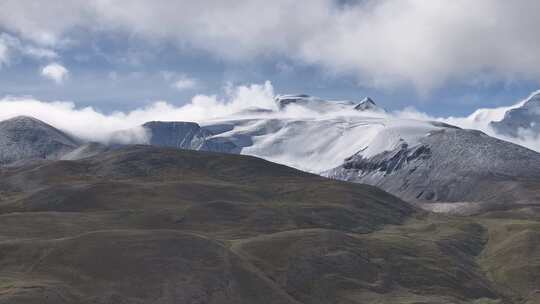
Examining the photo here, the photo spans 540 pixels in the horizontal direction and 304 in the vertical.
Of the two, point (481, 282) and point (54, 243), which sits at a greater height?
point (54, 243)

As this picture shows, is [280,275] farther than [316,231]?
No

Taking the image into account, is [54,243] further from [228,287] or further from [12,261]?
[228,287]

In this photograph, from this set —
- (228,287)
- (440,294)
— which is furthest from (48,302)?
(440,294)

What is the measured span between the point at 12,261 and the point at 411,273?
93704mm

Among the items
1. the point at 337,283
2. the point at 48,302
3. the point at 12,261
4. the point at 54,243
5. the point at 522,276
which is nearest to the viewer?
the point at 48,302

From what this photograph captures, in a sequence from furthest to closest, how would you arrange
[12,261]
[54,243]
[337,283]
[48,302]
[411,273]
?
[411,273], [337,283], [54,243], [12,261], [48,302]

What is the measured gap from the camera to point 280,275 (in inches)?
6462

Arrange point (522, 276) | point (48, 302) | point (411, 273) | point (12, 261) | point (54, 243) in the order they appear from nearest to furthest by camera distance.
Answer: point (48, 302)
point (12, 261)
point (54, 243)
point (411, 273)
point (522, 276)

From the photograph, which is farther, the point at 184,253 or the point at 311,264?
the point at 311,264

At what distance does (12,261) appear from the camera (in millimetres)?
145375

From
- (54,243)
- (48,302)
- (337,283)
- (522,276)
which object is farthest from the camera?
(522,276)

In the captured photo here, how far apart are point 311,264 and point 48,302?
225 ft

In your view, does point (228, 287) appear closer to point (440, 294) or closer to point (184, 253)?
point (184, 253)

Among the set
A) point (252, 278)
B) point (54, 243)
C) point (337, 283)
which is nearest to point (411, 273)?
point (337, 283)
